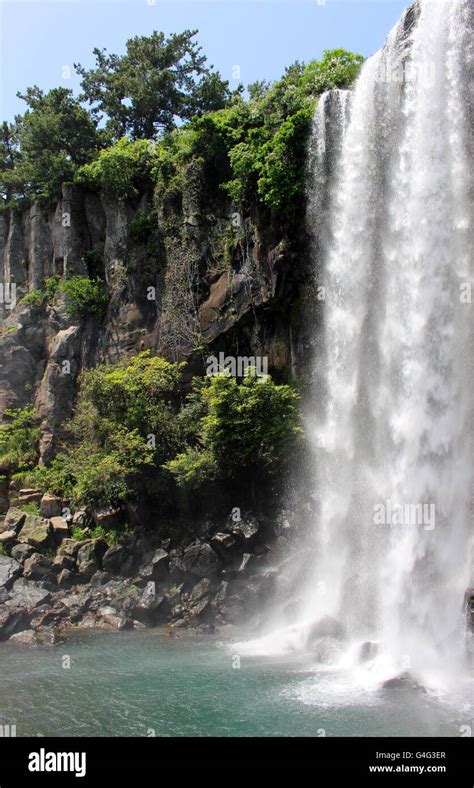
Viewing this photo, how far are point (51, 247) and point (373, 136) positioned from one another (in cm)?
1629

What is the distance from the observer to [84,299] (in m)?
28.8

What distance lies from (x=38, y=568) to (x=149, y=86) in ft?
78.0

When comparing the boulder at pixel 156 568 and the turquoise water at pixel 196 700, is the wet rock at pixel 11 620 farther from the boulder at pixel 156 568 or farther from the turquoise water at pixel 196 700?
the boulder at pixel 156 568

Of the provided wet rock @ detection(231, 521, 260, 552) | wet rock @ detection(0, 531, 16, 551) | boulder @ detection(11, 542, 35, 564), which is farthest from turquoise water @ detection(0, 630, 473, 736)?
wet rock @ detection(0, 531, 16, 551)

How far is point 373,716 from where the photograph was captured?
11742 millimetres

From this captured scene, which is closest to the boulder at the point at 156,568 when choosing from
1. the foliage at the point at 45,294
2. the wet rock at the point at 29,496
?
the wet rock at the point at 29,496

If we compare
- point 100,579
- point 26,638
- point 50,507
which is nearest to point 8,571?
point 100,579

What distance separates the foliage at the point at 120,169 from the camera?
28406 millimetres

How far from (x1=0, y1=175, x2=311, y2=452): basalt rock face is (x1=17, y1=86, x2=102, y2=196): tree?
1198 mm

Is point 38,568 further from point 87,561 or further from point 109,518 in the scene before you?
point 109,518

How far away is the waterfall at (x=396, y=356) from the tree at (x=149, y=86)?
13.3m

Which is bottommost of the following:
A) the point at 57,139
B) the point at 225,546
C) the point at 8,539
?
the point at 225,546
